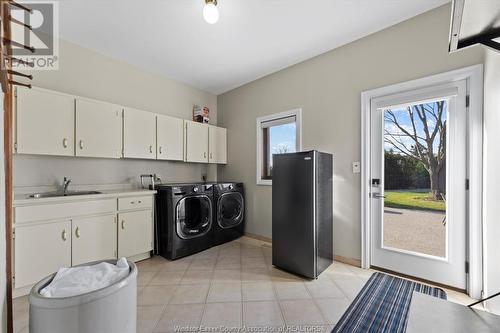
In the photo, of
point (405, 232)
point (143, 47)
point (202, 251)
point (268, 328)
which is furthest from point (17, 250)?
point (405, 232)

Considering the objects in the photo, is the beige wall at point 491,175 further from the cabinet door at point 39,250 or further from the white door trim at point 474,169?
the cabinet door at point 39,250

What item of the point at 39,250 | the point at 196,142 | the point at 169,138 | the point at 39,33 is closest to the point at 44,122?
the point at 39,33

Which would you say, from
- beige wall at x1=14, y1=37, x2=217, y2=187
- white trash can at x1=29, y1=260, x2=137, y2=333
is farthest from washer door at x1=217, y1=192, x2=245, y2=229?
white trash can at x1=29, y1=260, x2=137, y2=333

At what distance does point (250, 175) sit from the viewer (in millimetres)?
3846

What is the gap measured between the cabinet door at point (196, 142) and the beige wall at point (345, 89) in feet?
2.52

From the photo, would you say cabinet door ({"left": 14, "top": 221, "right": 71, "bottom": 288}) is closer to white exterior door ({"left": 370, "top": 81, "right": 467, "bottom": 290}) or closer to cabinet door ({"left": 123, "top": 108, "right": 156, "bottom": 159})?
cabinet door ({"left": 123, "top": 108, "right": 156, "bottom": 159})

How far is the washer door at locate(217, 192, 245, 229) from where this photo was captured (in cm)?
347

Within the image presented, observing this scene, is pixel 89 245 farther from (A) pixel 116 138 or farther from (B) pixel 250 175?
(B) pixel 250 175

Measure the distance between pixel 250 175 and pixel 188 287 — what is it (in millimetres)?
2044

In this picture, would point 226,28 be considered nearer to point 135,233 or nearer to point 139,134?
point 139,134

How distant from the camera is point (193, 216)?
3.22 meters

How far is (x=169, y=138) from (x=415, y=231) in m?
3.25

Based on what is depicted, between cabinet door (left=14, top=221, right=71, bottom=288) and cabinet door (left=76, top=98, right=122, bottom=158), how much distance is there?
0.83m

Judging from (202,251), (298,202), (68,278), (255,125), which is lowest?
(202,251)
